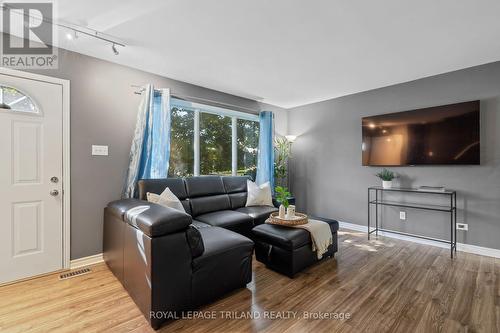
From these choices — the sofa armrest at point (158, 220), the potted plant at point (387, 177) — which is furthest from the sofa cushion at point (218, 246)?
the potted plant at point (387, 177)

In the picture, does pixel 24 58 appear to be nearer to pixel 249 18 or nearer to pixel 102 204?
pixel 102 204

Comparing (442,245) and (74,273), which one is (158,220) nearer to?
(74,273)

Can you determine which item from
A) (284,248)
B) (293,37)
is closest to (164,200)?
(284,248)

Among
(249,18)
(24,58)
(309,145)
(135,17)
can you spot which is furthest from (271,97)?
(24,58)

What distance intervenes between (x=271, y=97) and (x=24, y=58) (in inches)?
136

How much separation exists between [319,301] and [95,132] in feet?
9.96

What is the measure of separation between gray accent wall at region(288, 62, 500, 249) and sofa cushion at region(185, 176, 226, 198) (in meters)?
2.08

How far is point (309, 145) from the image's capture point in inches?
191

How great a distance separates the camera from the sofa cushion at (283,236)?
2.35 m

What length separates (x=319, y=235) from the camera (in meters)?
2.56

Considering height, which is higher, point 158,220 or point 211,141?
point 211,141

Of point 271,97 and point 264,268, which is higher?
point 271,97

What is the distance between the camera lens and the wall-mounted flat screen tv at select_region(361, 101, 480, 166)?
3008mm

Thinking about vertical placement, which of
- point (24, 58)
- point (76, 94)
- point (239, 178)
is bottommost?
point (239, 178)
